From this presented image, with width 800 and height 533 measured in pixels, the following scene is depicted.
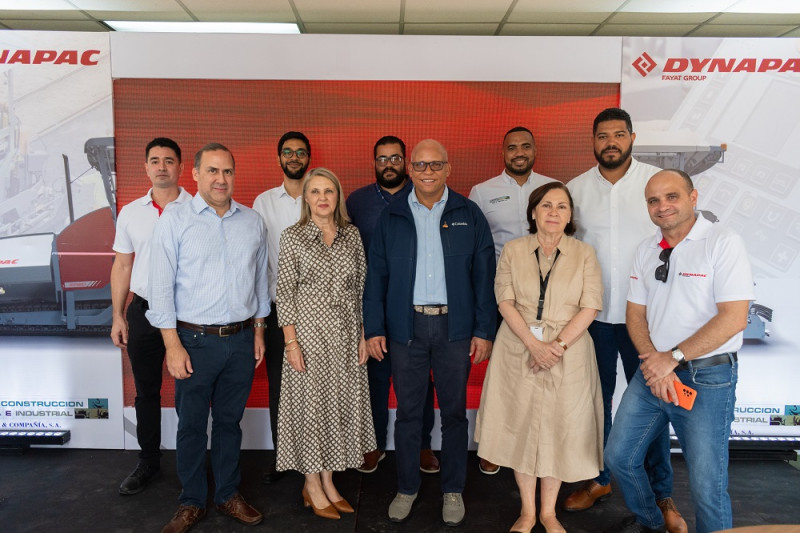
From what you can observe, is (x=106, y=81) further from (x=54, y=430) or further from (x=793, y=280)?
(x=793, y=280)

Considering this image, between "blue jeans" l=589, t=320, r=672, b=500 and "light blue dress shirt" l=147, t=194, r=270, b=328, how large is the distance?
2.11 m

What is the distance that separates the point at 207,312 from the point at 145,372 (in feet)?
3.23

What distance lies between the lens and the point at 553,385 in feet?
8.47

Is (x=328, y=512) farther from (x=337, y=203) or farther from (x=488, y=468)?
(x=337, y=203)

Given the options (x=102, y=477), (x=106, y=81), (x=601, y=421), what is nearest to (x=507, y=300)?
(x=601, y=421)

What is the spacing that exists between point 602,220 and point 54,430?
4289 mm

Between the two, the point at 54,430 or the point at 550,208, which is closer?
the point at 550,208

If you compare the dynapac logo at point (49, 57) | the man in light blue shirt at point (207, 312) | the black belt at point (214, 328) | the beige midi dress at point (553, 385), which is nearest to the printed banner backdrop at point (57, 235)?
the dynapac logo at point (49, 57)

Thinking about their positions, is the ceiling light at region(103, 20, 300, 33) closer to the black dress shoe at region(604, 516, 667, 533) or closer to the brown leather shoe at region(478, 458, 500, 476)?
the brown leather shoe at region(478, 458, 500, 476)

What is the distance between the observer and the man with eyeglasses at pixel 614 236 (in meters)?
2.97

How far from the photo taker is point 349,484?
3352 millimetres

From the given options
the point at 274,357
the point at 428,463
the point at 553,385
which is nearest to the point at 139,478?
the point at 274,357

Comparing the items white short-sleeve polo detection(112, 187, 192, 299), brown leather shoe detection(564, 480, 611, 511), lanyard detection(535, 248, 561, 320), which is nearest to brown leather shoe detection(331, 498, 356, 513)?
brown leather shoe detection(564, 480, 611, 511)

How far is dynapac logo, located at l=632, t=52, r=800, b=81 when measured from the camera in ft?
12.2
